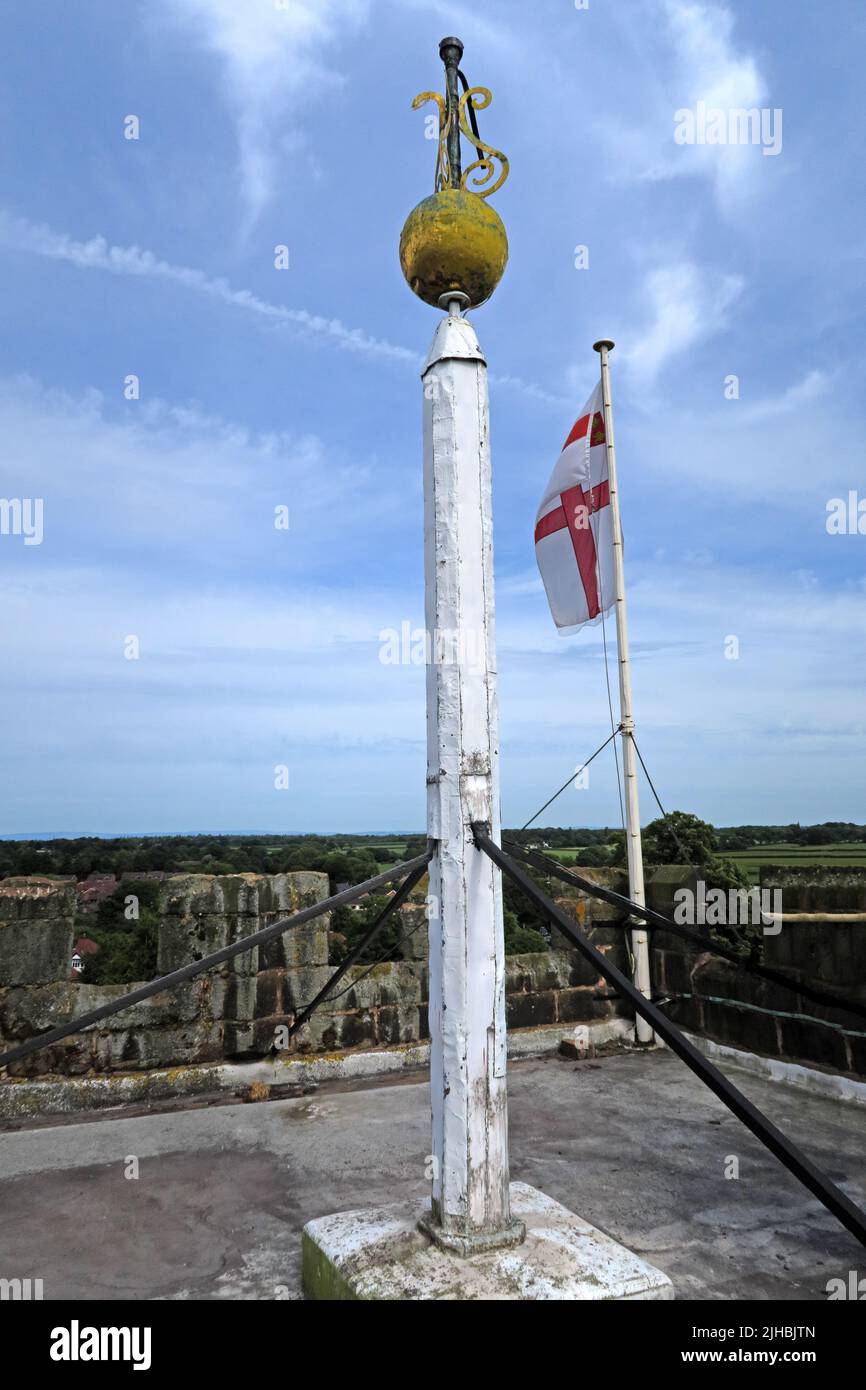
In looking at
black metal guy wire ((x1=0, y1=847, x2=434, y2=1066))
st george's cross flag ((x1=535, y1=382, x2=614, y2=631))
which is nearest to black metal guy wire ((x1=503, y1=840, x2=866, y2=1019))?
black metal guy wire ((x1=0, y1=847, x2=434, y2=1066))

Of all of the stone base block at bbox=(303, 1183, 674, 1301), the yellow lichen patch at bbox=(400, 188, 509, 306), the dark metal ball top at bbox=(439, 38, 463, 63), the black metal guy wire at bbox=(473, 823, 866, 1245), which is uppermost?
the dark metal ball top at bbox=(439, 38, 463, 63)

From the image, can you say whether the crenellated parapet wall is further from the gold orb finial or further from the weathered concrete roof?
the gold orb finial

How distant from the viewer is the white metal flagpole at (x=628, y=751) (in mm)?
7105

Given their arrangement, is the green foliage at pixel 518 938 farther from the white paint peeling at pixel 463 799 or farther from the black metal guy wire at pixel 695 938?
the white paint peeling at pixel 463 799

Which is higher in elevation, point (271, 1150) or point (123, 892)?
Answer: point (123, 892)

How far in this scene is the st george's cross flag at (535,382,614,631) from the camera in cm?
763

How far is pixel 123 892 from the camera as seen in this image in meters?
6.69

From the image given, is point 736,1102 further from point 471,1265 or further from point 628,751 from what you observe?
point 628,751

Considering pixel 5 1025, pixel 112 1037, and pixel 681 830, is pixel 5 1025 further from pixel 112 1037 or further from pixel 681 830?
pixel 681 830

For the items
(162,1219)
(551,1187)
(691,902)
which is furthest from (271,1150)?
(691,902)

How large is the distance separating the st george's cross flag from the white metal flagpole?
9cm

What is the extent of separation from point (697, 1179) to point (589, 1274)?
2270mm

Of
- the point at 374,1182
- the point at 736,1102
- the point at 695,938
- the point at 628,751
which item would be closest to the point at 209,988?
the point at 374,1182

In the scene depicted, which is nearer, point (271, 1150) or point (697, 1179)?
point (697, 1179)
